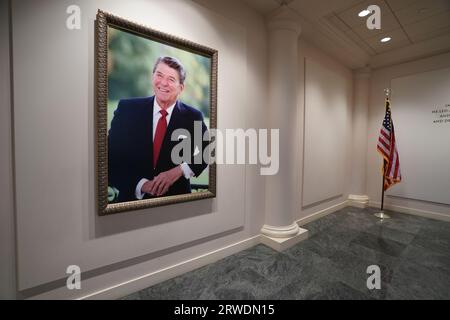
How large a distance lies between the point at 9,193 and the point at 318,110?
4.02 m

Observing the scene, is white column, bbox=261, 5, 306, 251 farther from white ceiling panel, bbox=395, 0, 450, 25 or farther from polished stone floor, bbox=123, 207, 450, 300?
white ceiling panel, bbox=395, 0, 450, 25

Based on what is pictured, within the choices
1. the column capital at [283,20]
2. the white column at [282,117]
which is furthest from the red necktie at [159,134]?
the column capital at [283,20]

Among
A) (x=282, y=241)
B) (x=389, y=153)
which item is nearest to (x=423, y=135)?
(x=389, y=153)

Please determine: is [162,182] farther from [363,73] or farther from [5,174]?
[363,73]

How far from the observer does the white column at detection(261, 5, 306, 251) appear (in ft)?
8.48

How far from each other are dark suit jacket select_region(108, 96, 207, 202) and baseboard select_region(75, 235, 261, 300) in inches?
28.9

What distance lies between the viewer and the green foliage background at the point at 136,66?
5.25 feet

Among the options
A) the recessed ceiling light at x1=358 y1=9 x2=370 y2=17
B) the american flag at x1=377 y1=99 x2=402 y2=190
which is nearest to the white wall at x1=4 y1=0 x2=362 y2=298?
the recessed ceiling light at x1=358 y1=9 x2=370 y2=17

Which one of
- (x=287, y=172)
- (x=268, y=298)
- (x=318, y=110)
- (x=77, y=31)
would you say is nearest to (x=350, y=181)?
(x=318, y=110)

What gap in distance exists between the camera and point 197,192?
208 cm

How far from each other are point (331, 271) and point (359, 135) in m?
3.58

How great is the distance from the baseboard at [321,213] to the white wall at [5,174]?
3.30m

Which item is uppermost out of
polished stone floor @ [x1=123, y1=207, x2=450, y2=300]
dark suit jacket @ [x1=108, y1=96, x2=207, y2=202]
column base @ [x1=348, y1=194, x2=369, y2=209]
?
dark suit jacket @ [x1=108, y1=96, x2=207, y2=202]

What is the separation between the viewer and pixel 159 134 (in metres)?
1.85
